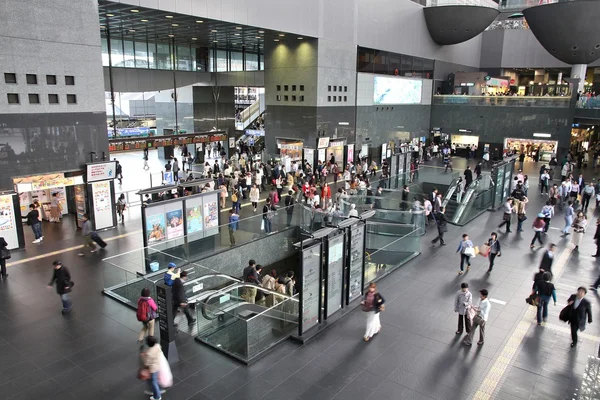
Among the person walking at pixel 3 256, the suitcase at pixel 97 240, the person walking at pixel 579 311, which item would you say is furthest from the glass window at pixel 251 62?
the person walking at pixel 579 311

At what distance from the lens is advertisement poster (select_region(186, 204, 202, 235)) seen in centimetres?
1412

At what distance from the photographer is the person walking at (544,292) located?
9.16 m

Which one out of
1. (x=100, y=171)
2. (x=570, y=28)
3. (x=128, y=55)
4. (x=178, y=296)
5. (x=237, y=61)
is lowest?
(x=178, y=296)

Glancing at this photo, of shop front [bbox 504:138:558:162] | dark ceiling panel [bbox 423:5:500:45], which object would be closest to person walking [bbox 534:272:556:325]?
shop front [bbox 504:138:558:162]

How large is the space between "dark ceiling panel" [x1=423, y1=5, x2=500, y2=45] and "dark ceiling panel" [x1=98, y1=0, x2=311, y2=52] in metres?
14.8

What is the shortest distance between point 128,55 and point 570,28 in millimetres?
30712

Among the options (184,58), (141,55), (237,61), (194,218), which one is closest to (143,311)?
(194,218)

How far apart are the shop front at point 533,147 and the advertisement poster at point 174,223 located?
30.1 m

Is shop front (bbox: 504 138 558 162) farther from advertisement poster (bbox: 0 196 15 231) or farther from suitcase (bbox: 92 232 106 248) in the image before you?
advertisement poster (bbox: 0 196 15 231)

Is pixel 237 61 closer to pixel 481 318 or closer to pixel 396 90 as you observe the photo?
pixel 396 90

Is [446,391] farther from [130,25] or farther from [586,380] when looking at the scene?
[130,25]

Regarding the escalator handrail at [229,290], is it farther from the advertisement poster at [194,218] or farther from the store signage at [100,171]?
the store signage at [100,171]

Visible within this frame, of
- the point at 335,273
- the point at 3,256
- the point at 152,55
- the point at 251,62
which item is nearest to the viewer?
the point at 335,273

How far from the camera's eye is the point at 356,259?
10.1 meters
